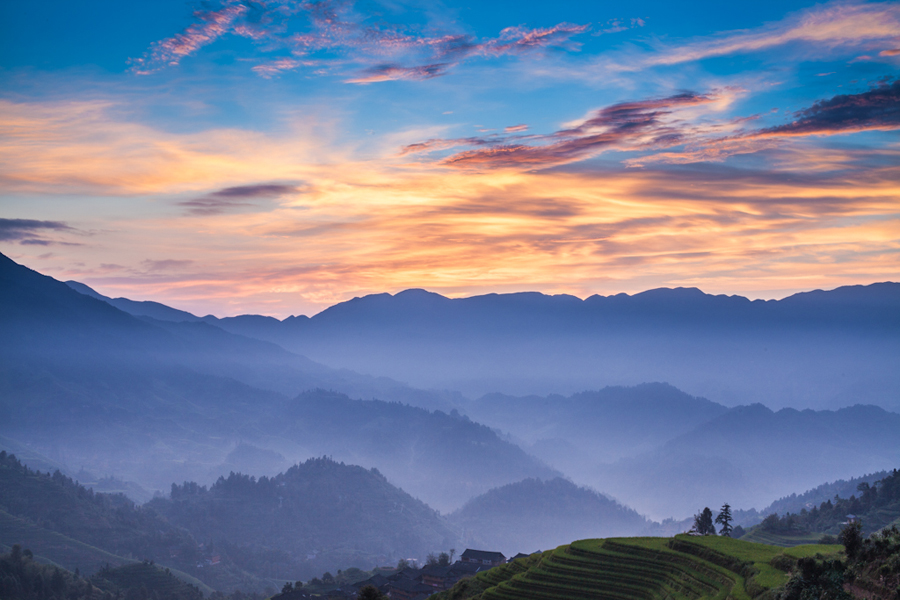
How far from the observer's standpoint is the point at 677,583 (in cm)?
5478

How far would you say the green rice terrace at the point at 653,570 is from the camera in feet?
167

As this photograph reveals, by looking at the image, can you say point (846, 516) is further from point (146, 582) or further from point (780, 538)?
point (146, 582)

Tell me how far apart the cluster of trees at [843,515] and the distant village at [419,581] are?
227 ft

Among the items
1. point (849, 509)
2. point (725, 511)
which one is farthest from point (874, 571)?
point (849, 509)

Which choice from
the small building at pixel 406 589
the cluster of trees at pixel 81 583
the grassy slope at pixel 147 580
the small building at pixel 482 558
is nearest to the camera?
the small building at pixel 406 589

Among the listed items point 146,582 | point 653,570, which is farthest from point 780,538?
point 146,582

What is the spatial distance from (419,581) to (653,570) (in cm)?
6447

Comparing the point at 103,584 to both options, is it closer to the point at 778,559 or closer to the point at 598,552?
the point at 598,552

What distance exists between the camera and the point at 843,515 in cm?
16475

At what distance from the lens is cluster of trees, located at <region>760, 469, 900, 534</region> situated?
149625 millimetres

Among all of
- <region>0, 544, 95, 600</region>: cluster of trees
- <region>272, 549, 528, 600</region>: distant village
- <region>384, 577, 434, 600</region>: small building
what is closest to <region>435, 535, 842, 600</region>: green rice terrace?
<region>272, 549, 528, 600</region>: distant village

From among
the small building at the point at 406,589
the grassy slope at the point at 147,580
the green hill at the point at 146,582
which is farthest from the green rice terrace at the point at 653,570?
the grassy slope at the point at 147,580

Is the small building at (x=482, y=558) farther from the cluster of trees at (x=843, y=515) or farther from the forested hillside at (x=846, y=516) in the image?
the cluster of trees at (x=843, y=515)

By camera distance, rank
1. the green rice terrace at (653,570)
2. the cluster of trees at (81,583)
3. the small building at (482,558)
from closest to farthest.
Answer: the green rice terrace at (653,570), the small building at (482,558), the cluster of trees at (81,583)
